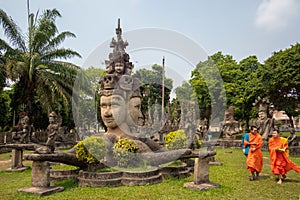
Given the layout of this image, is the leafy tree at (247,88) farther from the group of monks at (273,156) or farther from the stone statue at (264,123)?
the group of monks at (273,156)

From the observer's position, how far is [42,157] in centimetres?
681

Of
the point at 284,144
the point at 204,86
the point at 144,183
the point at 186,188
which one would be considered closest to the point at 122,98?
the point at 144,183

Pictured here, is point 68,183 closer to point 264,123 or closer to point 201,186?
point 201,186

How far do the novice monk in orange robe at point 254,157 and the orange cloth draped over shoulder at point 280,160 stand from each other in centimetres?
37

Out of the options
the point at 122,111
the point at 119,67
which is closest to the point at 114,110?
the point at 122,111

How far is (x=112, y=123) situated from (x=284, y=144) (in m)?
5.50

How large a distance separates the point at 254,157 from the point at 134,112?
4183mm

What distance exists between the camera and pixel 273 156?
834 cm

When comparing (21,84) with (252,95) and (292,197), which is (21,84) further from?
(252,95)

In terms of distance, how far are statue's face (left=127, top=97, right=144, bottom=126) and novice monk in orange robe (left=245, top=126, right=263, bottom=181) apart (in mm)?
3735

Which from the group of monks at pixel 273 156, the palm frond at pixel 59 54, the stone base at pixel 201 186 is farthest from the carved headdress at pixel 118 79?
the palm frond at pixel 59 54

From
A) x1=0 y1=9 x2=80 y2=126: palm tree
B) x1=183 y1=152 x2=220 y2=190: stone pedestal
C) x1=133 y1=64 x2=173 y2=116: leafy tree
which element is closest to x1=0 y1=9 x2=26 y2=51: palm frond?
x1=0 y1=9 x2=80 y2=126: palm tree

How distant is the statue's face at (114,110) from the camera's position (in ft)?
30.6

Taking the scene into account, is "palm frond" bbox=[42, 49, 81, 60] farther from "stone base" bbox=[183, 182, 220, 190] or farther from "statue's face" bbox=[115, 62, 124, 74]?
"stone base" bbox=[183, 182, 220, 190]
